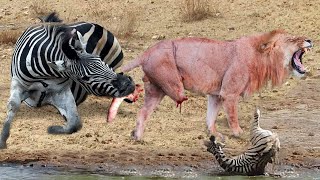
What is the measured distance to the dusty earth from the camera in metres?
9.91

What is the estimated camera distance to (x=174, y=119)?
1130 centimetres

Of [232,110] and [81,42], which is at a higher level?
[81,42]

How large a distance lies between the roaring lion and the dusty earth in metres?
0.39

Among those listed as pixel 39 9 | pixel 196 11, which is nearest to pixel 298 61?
pixel 196 11

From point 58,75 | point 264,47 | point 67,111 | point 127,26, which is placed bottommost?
point 67,111

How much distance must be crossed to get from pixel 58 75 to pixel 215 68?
1799mm

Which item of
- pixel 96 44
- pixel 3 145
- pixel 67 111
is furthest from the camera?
pixel 96 44

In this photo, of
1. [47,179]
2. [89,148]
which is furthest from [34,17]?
[47,179]

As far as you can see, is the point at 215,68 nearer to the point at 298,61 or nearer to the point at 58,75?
the point at 298,61

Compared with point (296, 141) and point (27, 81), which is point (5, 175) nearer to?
point (27, 81)

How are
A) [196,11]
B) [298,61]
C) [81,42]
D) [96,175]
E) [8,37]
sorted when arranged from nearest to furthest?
[81,42] < [96,175] < [298,61] < [8,37] < [196,11]

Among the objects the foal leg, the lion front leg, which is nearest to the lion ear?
the lion front leg

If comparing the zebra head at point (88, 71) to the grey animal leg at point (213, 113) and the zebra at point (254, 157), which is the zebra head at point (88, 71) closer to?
the zebra at point (254, 157)

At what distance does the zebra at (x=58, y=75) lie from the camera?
9062mm
